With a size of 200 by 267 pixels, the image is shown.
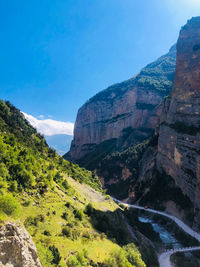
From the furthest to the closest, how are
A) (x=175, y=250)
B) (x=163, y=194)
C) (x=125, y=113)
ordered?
(x=125, y=113)
(x=163, y=194)
(x=175, y=250)

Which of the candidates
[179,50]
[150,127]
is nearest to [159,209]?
[179,50]

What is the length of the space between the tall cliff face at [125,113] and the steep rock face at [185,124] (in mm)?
36501

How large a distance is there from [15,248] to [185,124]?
3831cm

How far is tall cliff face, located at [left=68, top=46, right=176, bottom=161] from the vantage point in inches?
3349

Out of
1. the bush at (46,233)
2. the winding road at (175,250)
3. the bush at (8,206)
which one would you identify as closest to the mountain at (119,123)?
the winding road at (175,250)

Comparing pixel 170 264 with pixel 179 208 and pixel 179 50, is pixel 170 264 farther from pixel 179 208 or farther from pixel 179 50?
pixel 179 50

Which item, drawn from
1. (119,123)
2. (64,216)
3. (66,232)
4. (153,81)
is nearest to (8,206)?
(66,232)

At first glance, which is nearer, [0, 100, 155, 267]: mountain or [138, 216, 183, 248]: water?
[0, 100, 155, 267]: mountain

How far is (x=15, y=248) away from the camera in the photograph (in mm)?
6453

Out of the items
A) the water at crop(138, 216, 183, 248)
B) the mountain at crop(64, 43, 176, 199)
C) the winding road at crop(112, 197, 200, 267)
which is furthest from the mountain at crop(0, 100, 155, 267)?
the mountain at crop(64, 43, 176, 199)

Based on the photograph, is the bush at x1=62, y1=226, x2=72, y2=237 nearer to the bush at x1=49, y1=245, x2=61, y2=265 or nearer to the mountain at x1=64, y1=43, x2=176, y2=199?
the bush at x1=49, y1=245, x2=61, y2=265

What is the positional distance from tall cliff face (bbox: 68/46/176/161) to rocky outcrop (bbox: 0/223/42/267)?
2989 inches

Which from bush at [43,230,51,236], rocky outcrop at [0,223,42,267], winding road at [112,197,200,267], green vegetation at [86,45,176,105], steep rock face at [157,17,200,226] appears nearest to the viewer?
rocky outcrop at [0,223,42,267]

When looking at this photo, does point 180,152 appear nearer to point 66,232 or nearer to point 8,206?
point 66,232
